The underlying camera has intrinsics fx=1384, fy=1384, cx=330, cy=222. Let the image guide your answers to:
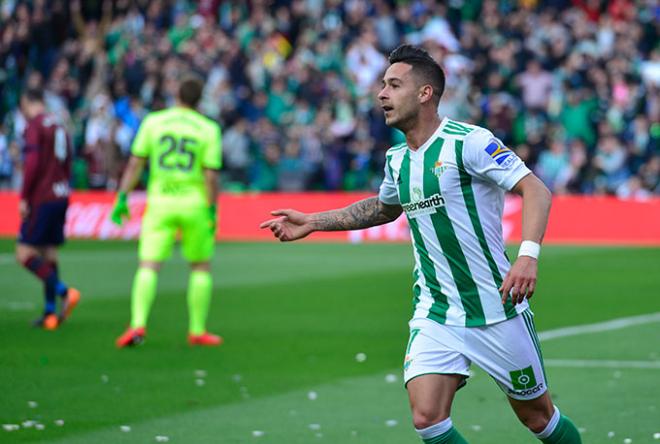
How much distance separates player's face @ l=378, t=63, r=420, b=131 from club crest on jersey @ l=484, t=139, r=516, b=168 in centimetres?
44

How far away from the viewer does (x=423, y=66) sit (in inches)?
267

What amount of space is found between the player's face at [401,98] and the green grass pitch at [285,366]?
104 inches

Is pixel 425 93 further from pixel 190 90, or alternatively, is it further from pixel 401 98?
pixel 190 90

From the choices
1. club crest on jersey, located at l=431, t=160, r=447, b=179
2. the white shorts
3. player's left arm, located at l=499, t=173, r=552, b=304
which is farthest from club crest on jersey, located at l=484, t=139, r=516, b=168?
the white shorts

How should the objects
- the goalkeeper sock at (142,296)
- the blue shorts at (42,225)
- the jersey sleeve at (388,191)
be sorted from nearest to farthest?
1. the jersey sleeve at (388,191)
2. the goalkeeper sock at (142,296)
3. the blue shorts at (42,225)

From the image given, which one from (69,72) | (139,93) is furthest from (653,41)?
(69,72)

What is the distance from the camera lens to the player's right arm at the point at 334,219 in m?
7.21

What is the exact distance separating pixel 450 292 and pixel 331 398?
12.1 ft

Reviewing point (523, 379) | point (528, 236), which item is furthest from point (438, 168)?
point (523, 379)

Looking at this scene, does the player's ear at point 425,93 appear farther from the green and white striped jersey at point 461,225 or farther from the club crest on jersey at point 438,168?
the club crest on jersey at point 438,168

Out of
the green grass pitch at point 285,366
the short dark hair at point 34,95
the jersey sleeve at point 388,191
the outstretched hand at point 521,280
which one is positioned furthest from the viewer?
the short dark hair at point 34,95

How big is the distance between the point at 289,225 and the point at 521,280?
5.21ft

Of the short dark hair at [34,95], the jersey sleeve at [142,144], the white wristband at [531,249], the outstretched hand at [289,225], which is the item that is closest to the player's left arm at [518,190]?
the white wristband at [531,249]

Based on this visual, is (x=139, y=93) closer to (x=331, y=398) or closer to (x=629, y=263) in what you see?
(x=629, y=263)
